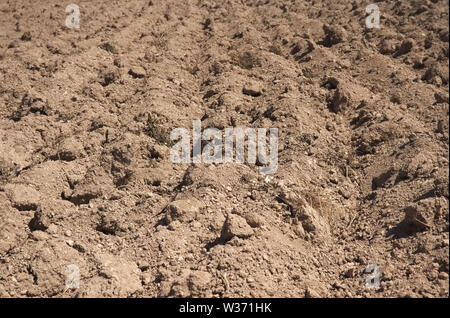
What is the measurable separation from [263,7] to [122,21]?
8.63ft

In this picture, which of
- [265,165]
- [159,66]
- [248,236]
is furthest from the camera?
[159,66]

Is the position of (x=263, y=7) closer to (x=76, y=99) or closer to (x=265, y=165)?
(x=76, y=99)

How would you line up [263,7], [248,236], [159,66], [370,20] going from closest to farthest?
[248,236] → [159,66] → [370,20] → [263,7]

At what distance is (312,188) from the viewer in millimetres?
4699

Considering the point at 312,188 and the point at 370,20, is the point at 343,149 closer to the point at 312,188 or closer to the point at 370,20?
the point at 312,188

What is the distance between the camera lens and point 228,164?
493cm

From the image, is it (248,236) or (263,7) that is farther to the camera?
(263,7)

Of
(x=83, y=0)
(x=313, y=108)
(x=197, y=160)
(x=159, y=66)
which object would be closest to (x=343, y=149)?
(x=313, y=108)

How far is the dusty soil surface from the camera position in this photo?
3.88 meters

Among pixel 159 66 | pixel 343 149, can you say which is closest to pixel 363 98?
pixel 343 149

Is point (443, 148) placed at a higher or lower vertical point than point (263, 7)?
lower

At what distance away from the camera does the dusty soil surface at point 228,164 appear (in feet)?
12.7

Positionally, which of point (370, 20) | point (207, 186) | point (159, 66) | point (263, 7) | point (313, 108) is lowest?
point (207, 186)

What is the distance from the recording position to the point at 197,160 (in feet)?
16.9
